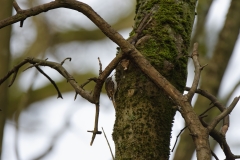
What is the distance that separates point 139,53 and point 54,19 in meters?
3.23

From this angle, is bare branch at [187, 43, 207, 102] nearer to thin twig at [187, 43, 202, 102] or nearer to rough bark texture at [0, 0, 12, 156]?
thin twig at [187, 43, 202, 102]

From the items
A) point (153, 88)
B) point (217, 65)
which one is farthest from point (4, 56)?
point (217, 65)

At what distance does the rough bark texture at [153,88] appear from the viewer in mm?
1156

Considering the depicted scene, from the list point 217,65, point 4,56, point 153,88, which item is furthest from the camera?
point 217,65

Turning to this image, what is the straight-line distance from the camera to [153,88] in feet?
3.91

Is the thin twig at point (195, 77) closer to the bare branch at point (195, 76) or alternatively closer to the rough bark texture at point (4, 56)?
the bare branch at point (195, 76)

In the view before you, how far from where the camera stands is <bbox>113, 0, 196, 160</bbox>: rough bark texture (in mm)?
1156

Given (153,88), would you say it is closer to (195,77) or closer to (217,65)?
(195,77)

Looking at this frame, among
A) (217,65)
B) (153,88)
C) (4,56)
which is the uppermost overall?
(217,65)

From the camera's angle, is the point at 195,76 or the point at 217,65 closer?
the point at 195,76

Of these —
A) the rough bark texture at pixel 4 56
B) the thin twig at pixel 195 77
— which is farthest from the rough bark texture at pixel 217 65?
the thin twig at pixel 195 77

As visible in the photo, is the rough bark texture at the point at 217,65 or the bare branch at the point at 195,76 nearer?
the bare branch at the point at 195,76

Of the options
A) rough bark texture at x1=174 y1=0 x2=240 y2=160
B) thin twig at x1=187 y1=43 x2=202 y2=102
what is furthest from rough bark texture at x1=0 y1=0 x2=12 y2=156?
Answer: rough bark texture at x1=174 y1=0 x2=240 y2=160

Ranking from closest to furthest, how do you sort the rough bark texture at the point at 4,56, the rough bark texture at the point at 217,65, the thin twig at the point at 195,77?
1. the thin twig at the point at 195,77
2. the rough bark texture at the point at 4,56
3. the rough bark texture at the point at 217,65
